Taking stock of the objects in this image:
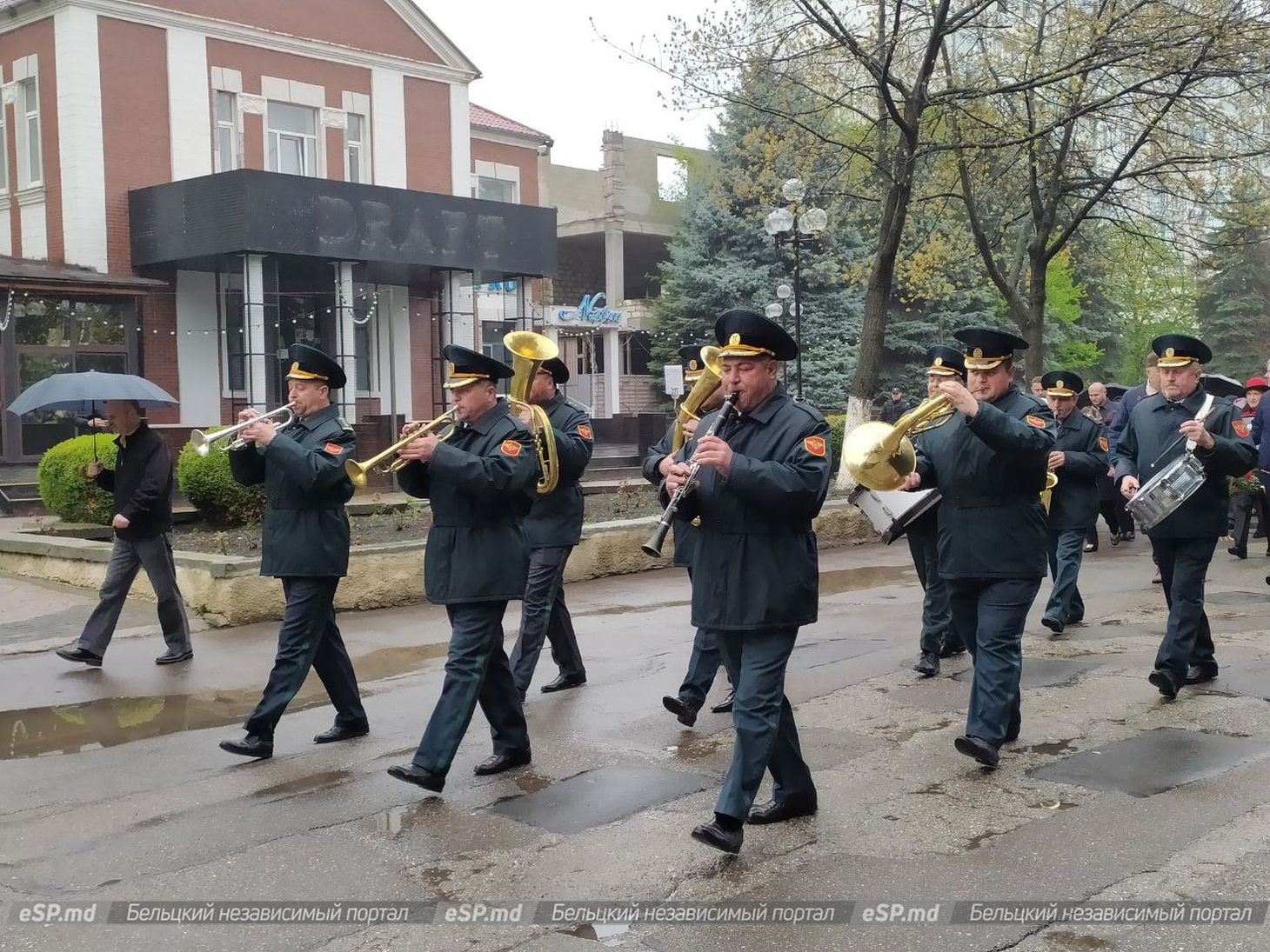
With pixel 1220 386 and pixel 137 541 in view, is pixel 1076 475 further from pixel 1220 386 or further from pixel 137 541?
pixel 137 541

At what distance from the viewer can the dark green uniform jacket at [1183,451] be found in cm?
735

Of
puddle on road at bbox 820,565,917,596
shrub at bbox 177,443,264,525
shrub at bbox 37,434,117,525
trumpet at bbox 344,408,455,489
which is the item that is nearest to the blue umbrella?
shrub at bbox 177,443,264,525

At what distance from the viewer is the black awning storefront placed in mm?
22562

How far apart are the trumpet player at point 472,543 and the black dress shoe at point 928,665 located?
3154mm

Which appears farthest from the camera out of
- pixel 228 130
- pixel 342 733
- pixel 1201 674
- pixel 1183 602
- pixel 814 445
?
pixel 228 130

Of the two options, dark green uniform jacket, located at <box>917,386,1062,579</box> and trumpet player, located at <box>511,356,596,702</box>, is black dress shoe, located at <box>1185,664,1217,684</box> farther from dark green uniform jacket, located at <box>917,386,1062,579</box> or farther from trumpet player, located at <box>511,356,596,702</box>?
trumpet player, located at <box>511,356,596,702</box>

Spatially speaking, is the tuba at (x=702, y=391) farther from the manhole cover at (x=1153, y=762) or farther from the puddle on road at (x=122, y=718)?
the puddle on road at (x=122, y=718)

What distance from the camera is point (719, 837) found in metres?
4.98

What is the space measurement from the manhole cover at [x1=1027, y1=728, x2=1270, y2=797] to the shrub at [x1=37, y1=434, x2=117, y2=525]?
1159cm

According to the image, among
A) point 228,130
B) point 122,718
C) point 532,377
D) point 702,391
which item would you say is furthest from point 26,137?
point 702,391

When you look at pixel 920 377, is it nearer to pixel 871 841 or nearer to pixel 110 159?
pixel 110 159

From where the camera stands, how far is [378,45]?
2733 cm

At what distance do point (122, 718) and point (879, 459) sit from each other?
4.86 m

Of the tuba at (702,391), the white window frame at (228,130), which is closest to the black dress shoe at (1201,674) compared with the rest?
the tuba at (702,391)
